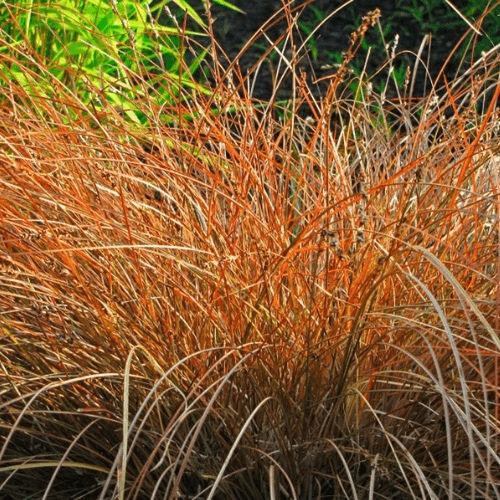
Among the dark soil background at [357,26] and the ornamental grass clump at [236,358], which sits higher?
the ornamental grass clump at [236,358]

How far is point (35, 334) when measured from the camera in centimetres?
160

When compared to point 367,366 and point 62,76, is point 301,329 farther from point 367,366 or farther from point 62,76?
point 62,76

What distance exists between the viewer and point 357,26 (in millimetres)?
4785

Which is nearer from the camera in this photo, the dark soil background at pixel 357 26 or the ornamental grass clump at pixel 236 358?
the ornamental grass clump at pixel 236 358

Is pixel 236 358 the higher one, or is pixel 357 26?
pixel 236 358

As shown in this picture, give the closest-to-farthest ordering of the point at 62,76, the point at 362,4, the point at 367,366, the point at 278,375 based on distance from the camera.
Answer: the point at 278,375, the point at 367,366, the point at 62,76, the point at 362,4

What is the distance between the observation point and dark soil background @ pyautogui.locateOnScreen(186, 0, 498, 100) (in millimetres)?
4789

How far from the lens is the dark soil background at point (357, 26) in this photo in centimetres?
479

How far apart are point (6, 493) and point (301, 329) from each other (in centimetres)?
60

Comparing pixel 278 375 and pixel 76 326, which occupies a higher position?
pixel 278 375

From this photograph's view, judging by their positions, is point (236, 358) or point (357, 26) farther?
point (357, 26)

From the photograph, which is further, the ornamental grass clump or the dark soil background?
the dark soil background

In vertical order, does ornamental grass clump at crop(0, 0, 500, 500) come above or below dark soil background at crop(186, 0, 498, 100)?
above

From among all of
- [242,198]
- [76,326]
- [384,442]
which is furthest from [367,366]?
[76,326]
